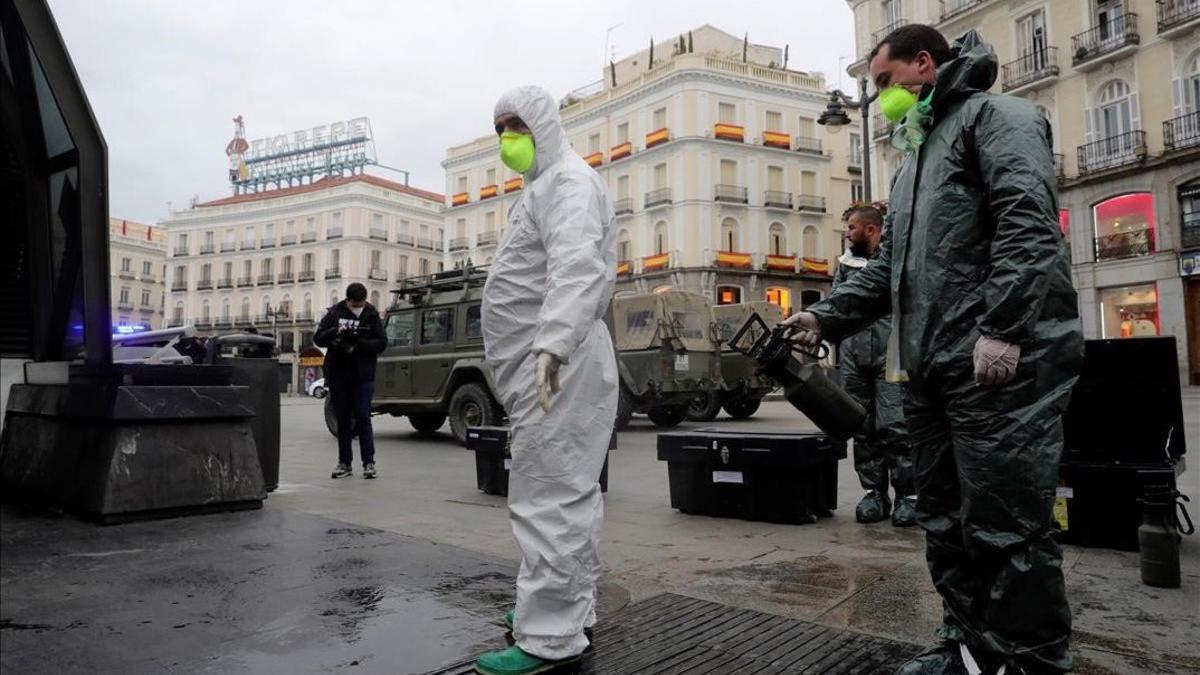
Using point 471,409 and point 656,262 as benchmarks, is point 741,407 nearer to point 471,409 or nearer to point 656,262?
point 471,409

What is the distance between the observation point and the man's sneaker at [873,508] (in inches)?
188

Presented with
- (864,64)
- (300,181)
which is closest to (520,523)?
(864,64)

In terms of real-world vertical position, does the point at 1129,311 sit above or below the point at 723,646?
above

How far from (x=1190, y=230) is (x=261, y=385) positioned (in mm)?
26394

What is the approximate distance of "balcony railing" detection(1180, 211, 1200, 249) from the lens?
22.4 metres

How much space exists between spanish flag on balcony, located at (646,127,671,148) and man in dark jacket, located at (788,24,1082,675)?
37.8 meters

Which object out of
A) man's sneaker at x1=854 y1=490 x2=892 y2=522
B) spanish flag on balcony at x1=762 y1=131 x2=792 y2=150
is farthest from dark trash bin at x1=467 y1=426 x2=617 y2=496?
spanish flag on balcony at x1=762 y1=131 x2=792 y2=150

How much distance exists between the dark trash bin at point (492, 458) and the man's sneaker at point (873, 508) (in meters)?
1.95

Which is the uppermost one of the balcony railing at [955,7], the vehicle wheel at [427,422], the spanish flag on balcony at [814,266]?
the balcony railing at [955,7]

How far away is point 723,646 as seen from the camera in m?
2.56

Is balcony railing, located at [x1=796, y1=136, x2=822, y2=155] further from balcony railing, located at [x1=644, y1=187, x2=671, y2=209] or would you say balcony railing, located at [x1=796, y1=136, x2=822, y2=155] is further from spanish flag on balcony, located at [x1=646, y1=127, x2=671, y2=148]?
balcony railing, located at [x1=644, y1=187, x2=671, y2=209]

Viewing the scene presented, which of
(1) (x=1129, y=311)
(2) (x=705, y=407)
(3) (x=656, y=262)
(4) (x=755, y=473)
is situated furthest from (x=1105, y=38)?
(4) (x=755, y=473)

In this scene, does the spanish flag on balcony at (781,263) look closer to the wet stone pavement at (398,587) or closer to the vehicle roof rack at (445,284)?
the vehicle roof rack at (445,284)

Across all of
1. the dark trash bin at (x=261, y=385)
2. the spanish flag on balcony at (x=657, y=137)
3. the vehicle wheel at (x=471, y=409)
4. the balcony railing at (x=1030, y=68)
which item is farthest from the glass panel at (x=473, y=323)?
the spanish flag on balcony at (x=657, y=137)
